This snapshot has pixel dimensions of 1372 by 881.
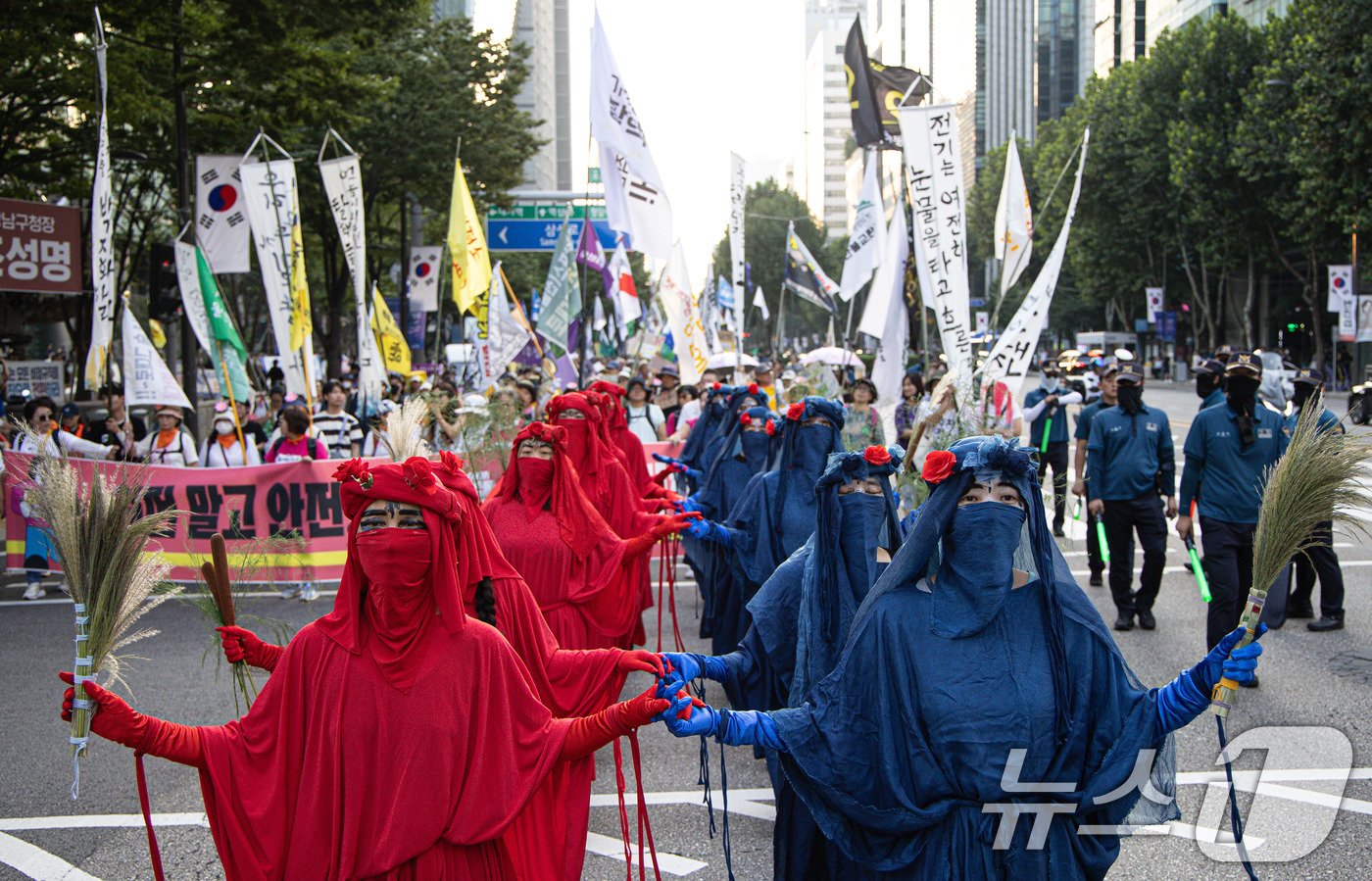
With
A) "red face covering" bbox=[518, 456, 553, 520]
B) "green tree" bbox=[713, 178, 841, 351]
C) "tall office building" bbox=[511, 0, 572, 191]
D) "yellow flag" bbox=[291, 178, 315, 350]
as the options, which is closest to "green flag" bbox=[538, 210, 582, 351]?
"yellow flag" bbox=[291, 178, 315, 350]

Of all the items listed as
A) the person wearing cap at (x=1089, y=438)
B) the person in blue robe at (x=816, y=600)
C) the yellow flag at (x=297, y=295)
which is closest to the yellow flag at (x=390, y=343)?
the yellow flag at (x=297, y=295)

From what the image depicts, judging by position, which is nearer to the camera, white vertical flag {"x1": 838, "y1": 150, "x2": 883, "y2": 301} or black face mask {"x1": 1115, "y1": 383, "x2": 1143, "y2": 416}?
black face mask {"x1": 1115, "y1": 383, "x2": 1143, "y2": 416}

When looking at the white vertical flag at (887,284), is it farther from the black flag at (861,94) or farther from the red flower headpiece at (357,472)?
the red flower headpiece at (357,472)

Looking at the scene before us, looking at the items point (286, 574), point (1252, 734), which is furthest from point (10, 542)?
point (1252, 734)

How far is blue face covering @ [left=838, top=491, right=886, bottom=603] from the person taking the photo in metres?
4.86

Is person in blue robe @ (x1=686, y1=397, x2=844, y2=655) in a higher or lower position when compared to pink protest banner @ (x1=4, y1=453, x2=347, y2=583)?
higher

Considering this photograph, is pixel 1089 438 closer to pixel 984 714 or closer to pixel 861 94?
pixel 861 94

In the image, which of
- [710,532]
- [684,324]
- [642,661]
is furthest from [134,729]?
[684,324]

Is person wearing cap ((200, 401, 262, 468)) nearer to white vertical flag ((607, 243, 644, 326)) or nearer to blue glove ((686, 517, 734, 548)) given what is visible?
blue glove ((686, 517, 734, 548))

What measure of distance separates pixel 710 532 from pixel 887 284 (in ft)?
24.4

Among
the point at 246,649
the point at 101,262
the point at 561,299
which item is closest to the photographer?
the point at 246,649

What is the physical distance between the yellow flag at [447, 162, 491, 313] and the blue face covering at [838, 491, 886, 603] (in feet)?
44.2

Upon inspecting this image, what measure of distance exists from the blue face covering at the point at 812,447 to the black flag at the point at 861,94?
851 centimetres

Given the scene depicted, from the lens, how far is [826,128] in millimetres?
172875
